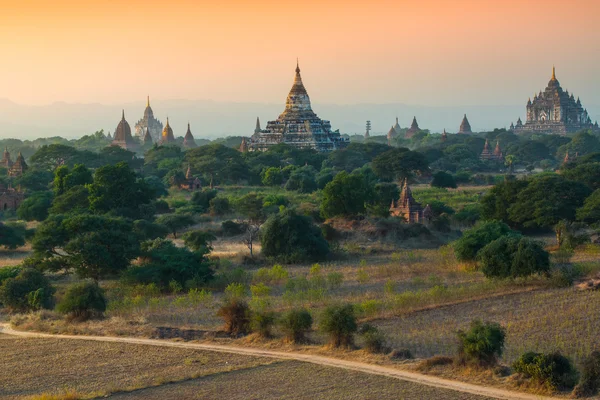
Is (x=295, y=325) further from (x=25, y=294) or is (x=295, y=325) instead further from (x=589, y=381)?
(x=25, y=294)

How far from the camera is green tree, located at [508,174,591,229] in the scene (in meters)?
39.6

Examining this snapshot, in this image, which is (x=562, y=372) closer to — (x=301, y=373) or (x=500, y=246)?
(x=301, y=373)

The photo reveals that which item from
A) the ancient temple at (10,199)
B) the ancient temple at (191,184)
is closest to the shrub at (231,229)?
the ancient temple at (10,199)

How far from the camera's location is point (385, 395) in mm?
18219

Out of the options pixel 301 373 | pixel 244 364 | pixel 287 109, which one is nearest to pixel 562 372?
pixel 301 373

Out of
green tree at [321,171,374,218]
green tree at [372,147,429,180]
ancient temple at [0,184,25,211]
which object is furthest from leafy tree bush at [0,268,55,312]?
green tree at [372,147,429,180]

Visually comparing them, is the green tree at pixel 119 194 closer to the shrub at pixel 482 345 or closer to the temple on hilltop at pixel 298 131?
the shrub at pixel 482 345

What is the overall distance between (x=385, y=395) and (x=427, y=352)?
130 inches

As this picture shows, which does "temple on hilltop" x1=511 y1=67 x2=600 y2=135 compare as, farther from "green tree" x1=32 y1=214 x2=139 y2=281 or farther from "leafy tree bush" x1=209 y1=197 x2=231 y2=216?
"green tree" x1=32 y1=214 x2=139 y2=281

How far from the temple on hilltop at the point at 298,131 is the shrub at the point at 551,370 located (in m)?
73.2

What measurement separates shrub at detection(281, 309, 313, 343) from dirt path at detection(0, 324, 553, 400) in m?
0.72

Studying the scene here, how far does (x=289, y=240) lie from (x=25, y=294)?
10.4m

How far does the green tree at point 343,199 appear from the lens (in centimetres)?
4200

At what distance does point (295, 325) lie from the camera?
72.0 ft
